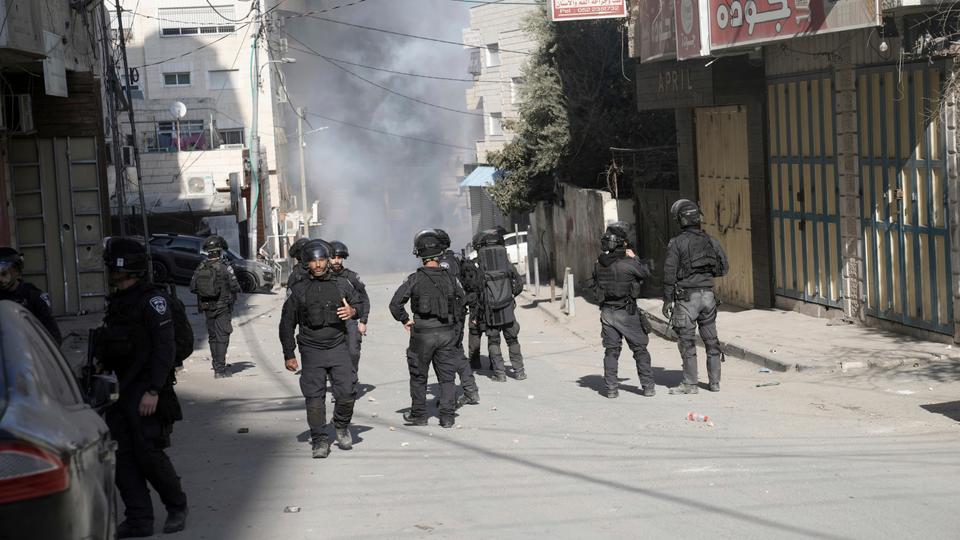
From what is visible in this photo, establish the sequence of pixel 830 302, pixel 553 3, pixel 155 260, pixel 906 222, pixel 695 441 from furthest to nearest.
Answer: pixel 155 260 < pixel 553 3 < pixel 830 302 < pixel 906 222 < pixel 695 441

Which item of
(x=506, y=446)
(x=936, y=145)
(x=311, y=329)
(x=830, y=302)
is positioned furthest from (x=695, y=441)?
(x=830, y=302)

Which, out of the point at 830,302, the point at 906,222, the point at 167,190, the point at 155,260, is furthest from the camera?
the point at 167,190

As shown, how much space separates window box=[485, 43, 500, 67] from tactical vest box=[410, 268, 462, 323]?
152 ft

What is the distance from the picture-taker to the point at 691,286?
12.4 meters

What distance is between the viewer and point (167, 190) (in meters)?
49.7

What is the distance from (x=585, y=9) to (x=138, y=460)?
587 inches

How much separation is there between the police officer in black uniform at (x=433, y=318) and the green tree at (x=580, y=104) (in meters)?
19.5

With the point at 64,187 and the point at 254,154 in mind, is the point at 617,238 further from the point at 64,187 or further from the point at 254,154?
the point at 254,154

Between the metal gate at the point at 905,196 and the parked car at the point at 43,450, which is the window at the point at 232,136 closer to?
the metal gate at the point at 905,196

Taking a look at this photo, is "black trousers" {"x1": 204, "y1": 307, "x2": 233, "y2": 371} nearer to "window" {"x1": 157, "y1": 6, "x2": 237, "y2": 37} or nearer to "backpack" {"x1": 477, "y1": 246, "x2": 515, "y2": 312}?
"backpack" {"x1": 477, "y1": 246, "x2": 515, "y2": 312}

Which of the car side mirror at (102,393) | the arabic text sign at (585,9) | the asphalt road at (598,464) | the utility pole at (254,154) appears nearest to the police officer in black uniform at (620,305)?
the asphalt road at (598,464)

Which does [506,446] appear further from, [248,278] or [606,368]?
[248,278]

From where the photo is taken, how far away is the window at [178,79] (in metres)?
61.0

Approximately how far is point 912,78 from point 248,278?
78.5 ft
